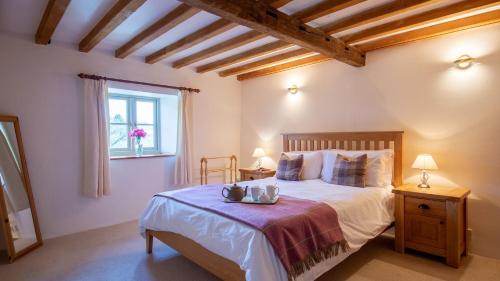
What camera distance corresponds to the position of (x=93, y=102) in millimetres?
3404

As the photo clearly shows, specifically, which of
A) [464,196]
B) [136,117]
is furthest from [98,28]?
[464,196]

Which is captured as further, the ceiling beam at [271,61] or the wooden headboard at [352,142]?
the ceiling beam at [271,61]

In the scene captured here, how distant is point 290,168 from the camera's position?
353 cm

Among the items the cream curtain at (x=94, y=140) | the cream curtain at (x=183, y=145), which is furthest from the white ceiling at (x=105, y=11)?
the cream curtain at (x=183, y=145)

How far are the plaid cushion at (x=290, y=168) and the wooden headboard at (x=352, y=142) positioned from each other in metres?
0.50

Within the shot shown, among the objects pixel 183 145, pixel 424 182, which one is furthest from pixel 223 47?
pixel 424 182

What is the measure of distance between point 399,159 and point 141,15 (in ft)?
10.2

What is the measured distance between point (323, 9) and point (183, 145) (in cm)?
277

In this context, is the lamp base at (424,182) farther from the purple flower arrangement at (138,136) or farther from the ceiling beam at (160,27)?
the purple flower arrangement at (138,136)

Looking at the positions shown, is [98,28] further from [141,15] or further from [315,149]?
[315,149]

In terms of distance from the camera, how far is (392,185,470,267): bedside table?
2461 mm

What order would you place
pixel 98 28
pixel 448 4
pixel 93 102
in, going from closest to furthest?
1. pixel 448 4
2. pixel 98 28
3. pixel 93 102

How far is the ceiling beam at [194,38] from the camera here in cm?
267

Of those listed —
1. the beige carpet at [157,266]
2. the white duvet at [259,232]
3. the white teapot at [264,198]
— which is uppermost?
the white teapot at [264,198]
